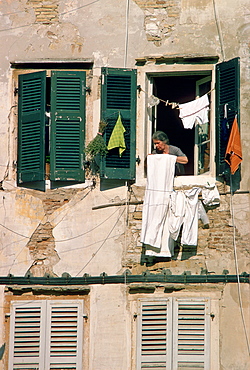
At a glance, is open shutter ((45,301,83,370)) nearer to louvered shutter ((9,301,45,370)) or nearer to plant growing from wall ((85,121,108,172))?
louvered shutter ((9,301,45,370))

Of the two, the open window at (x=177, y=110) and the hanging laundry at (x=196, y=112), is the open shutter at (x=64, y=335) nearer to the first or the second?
the open window at (x=177, y=110)

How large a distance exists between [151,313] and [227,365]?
1.41 meters

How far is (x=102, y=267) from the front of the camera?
20.2m

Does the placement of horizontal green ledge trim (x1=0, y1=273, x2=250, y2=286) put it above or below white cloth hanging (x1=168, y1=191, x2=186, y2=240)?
below

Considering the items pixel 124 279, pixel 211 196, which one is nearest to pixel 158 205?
pixel 211 196

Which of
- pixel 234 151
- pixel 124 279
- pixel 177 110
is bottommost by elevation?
pixel 124 279

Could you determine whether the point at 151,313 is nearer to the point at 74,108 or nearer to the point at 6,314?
the point at 6,314

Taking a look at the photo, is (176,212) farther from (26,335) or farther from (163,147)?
(26,335)

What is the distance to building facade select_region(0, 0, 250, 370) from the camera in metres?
19.7

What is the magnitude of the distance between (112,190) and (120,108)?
1.31 metres

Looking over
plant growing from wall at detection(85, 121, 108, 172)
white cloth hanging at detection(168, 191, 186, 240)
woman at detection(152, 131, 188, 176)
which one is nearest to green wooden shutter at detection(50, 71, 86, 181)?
plant growing from wall at detection(85, 121, 108, 172)

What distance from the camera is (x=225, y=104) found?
66.3 ft

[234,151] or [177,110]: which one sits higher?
[177,110]

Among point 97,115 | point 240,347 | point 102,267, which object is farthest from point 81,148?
point 240,347
